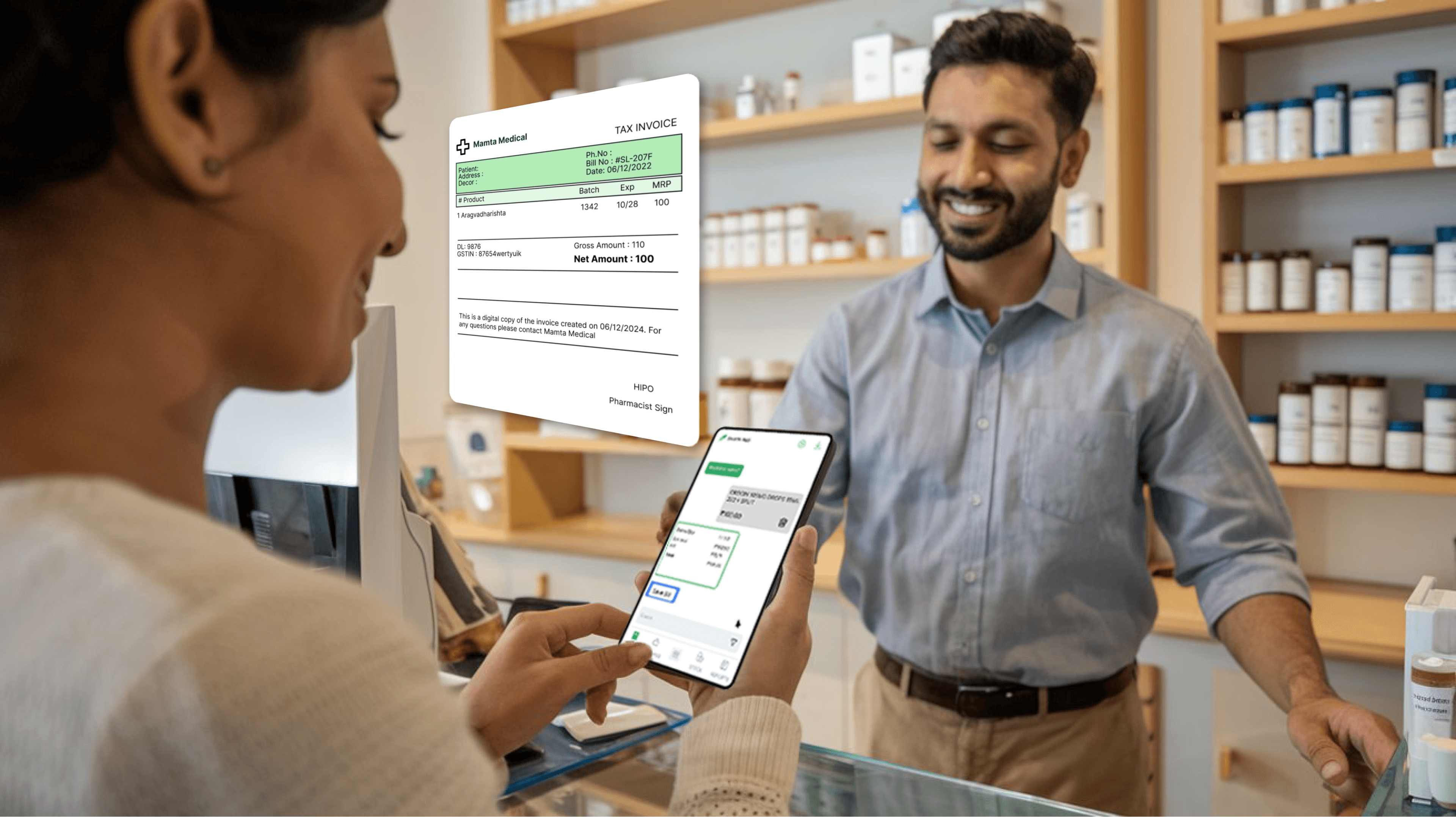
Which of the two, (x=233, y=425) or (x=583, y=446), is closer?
(x=233, y=425)

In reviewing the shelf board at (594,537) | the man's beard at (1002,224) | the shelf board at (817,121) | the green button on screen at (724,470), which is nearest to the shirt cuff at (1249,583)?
the man's beard at (1002,224)

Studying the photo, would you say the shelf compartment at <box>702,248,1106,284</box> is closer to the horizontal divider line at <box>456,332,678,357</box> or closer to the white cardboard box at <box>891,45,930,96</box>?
the white cardboard box at <box>891,45,930,96</box>

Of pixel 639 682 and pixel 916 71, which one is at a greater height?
pixel 916 71

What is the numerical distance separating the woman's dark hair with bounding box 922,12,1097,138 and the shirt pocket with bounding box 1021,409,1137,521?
0.46 meters

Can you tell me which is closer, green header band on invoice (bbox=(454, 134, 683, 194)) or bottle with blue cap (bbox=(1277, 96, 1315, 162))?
green header band on invoice (bbox=(454, 134, 683, 194))

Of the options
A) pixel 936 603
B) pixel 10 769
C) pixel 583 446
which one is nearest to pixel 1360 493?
pixel 936 603

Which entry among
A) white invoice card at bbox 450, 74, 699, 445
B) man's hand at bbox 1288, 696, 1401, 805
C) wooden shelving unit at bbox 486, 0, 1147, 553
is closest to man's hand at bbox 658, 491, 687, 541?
white invoice card at bbox 450, 74, 699, 445

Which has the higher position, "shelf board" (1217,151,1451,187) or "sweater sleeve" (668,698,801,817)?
"shelf board" (1217,151,1451,187)

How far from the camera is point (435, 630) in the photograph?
1266mm

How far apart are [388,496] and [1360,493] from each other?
2.13 metres

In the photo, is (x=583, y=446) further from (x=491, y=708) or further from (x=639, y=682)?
(x=491, y=708)

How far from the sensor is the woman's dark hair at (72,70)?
41cm

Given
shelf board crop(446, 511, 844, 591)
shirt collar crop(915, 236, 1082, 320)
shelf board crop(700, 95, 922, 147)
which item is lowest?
shelf board crop(446, 511, 844, 591)

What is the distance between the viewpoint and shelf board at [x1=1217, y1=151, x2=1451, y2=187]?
2.09m
